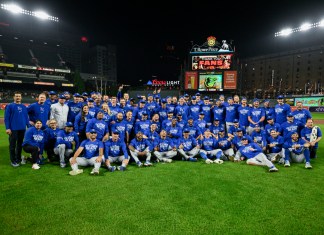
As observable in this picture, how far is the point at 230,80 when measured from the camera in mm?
32531

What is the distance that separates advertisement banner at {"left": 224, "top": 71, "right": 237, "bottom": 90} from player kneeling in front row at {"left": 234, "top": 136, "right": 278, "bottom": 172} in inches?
1002

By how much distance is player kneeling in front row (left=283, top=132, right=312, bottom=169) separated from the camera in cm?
778

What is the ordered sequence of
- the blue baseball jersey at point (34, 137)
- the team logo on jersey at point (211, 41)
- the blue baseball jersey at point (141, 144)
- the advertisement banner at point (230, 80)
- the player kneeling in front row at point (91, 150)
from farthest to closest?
the team logo on jersey at point (211, 41), the advertisement banner at point (230, 80), the blue baseball jersey at point (141, 144), the blue baseball jersey at point (34, 137), the player kneeling in front row at point (91, 150)

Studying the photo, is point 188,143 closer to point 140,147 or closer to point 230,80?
point 140,147

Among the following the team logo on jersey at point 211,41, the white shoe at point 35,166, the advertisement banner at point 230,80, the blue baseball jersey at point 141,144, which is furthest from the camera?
the team logo on jersey at point 211,41

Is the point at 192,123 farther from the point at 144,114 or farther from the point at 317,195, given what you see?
the point at 317,195

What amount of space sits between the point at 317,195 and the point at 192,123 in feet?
16.3

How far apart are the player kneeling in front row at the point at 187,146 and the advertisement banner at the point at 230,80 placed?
25517mm

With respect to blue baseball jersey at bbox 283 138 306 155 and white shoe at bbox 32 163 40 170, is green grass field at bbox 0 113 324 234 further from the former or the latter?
blue baseball jersey at bbox 283 138 306 155

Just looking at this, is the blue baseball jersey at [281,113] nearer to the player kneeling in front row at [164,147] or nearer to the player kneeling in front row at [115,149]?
the player kneeling in front row at [164,147]

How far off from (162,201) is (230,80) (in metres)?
30.1

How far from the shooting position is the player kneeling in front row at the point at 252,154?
7595 mm

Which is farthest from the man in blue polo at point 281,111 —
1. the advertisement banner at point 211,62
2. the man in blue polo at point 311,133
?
the advertisement banner at point 211,62

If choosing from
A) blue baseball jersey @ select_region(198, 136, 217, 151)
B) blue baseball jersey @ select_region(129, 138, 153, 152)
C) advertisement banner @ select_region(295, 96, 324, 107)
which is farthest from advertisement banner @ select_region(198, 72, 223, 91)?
blue baseball jersey @ select_region(129, 138, 153, 152)
